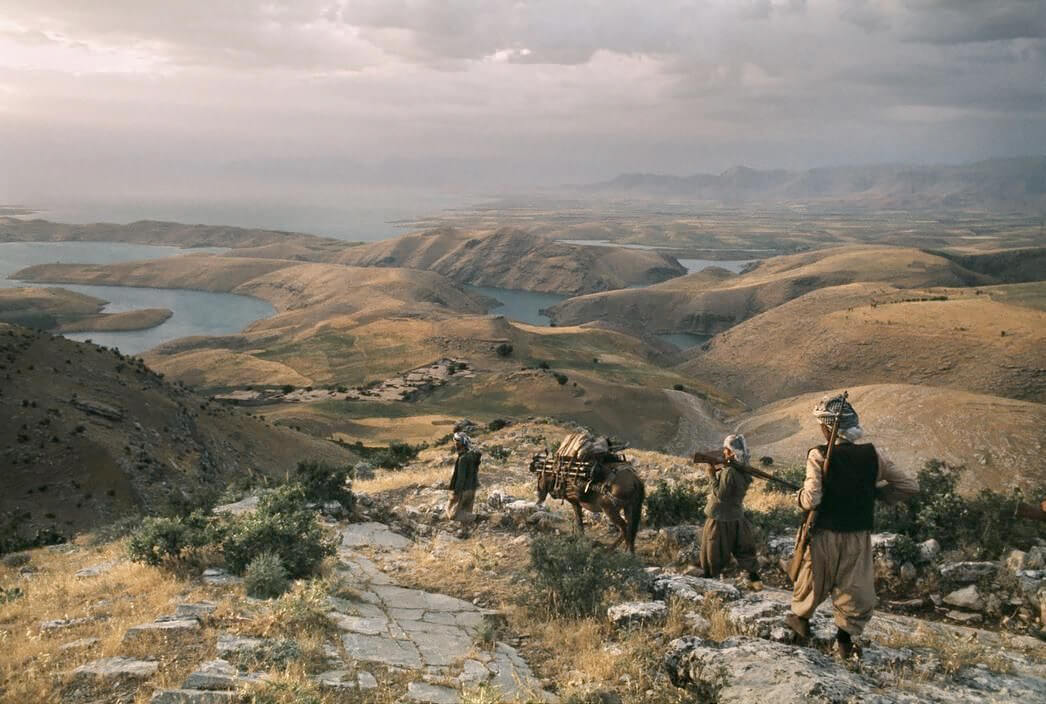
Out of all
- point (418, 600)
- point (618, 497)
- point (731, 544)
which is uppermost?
point (618, 497)

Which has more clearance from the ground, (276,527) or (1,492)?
(276,527)

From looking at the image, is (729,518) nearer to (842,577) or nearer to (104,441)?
(842,577)

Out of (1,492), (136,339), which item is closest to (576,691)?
(1,492)

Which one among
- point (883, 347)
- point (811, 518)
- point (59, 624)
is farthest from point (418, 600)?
point (883, 347)

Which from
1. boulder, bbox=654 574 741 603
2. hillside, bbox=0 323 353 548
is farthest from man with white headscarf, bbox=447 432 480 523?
hillside, bbox=0 323 353 548

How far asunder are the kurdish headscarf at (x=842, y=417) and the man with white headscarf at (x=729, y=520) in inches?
98.7

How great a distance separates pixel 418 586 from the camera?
966 cm

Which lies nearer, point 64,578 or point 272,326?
point 64,578

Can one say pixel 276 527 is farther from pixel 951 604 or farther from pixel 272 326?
pixel 272 326

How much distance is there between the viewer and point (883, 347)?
240ft

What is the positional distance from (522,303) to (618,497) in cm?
15696

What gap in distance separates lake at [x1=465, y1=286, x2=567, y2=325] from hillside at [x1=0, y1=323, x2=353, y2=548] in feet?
351

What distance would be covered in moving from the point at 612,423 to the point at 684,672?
45990 millimetres

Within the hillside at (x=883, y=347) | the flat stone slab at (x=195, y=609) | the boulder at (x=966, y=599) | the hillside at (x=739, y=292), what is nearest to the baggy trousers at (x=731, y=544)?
the boulder at (x=966, y=599)
